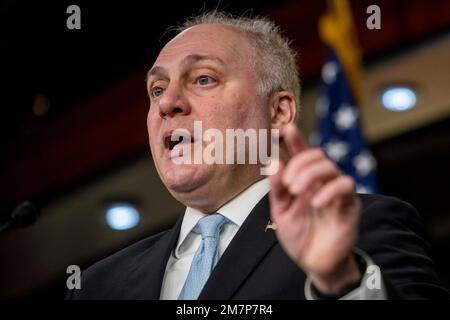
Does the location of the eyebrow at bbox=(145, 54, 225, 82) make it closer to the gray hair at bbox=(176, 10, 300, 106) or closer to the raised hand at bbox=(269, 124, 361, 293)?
the gray hair at bbox=(176, 10, 300, 106)

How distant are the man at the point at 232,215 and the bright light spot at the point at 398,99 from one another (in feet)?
6.72

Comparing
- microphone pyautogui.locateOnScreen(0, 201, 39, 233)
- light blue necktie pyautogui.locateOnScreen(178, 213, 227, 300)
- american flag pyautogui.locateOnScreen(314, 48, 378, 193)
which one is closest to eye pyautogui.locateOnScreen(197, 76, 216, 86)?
light blue necktie pyautogui.locateOnScreen(178, 213, 227, 300)

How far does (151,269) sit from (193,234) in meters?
0.09

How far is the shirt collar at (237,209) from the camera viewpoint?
51.2 inches

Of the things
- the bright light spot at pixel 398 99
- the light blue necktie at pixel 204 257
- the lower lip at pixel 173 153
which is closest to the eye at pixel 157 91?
the lower lip at pixel 173 153

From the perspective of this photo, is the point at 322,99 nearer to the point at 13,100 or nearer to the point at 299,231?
the point at 13,100

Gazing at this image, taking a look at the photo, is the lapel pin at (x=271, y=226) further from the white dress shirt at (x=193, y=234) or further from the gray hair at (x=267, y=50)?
the gray hair at (x=267, y=50)

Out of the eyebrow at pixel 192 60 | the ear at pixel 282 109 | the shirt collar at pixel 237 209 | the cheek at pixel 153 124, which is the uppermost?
the eyebrow at pixel 192 60

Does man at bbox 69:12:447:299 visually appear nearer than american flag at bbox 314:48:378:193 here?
Yes

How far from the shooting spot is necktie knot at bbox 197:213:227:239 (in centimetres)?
129

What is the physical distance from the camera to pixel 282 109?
1.40m

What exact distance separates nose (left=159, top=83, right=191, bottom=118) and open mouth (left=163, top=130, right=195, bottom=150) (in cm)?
3

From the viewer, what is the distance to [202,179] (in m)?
1.29
